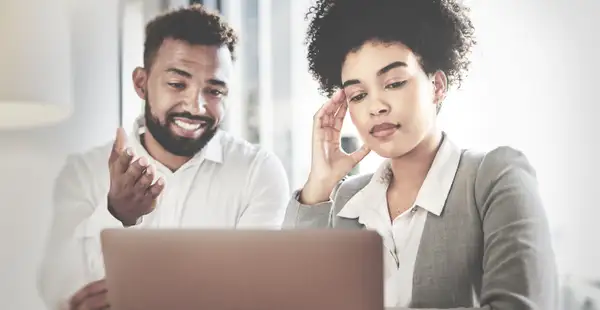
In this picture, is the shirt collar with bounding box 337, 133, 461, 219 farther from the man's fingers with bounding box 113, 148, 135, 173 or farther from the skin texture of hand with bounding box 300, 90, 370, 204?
the man's fingers with bounding box 113, 148, 135, 173

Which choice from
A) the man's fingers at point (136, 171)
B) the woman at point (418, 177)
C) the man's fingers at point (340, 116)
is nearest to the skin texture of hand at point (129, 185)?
the man's fingers at point (136, 171)

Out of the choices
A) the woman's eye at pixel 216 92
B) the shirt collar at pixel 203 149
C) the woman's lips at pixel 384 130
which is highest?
the woman's eye at pixel 216 92

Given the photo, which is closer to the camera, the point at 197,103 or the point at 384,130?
the point at 384,130

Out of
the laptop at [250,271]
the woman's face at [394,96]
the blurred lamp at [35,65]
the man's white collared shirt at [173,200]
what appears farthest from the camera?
the blurred lamp at [35,65]

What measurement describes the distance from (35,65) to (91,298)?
71cm

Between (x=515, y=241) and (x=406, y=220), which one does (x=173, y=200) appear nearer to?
(x=406, y=220)

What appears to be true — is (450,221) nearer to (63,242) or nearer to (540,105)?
(540,105)

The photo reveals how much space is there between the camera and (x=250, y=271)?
140cm

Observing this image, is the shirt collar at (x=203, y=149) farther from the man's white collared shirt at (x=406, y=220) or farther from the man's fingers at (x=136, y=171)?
the man's white collared shirt at (x=406, y=220)

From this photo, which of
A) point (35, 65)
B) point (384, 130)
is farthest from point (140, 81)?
point (384, 130)

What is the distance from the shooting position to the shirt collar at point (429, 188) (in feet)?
6.04

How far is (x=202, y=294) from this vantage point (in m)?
1.43

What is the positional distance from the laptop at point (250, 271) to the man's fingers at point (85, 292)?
0.45 metres

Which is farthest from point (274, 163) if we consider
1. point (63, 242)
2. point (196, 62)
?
point (63, 242)
